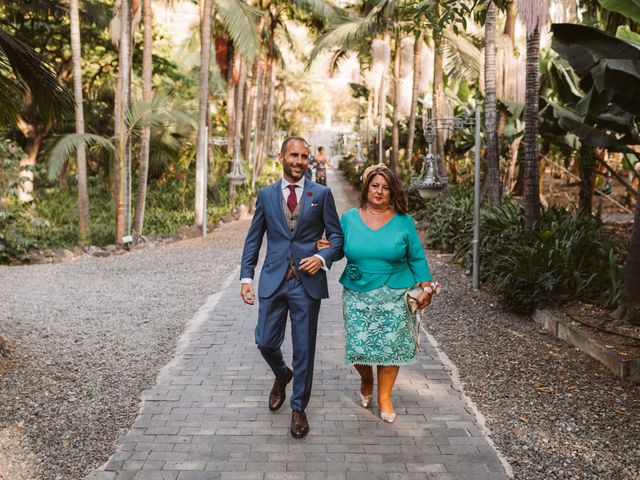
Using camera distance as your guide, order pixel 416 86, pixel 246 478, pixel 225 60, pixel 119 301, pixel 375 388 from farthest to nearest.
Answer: pixel 225 60
pixel 416 86
pixel 119 301
pixel 375 388
pixel 246 478

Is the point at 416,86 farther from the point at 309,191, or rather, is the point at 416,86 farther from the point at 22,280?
the point at 309,191

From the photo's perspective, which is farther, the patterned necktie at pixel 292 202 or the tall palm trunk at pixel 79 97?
the tall palm trunk at pixel 79 97

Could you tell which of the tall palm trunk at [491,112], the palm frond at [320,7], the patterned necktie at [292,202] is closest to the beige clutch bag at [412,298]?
the patterned necktie at [292,202]

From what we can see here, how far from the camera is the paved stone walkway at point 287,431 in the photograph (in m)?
3.92

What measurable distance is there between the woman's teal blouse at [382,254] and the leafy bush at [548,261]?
12.1 ft

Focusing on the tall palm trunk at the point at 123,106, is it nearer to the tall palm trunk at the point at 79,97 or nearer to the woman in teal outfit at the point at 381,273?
the tall palm trunk at the point at 79,97

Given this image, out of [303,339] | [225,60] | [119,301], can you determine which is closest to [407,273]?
[303,339]

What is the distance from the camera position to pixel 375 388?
5371 millimetres

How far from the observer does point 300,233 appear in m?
4.36

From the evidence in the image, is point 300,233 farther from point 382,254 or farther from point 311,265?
point 382,254

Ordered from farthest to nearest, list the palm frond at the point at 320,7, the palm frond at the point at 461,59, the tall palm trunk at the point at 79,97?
the palm frond at the point at 320,7
the palm frond at the point at 461,59
the tall palm trunk at the point at 79,97

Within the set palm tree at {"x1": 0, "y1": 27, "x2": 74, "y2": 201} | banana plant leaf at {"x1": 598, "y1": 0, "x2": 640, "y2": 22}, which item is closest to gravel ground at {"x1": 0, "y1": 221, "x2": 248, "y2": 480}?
palm tree at {"x1": 0, "y1": 27, "x2": 74, "y2": 201}

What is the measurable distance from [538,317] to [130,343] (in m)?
4.65

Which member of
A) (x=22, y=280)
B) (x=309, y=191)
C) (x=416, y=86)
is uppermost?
(x=416, y=86)
